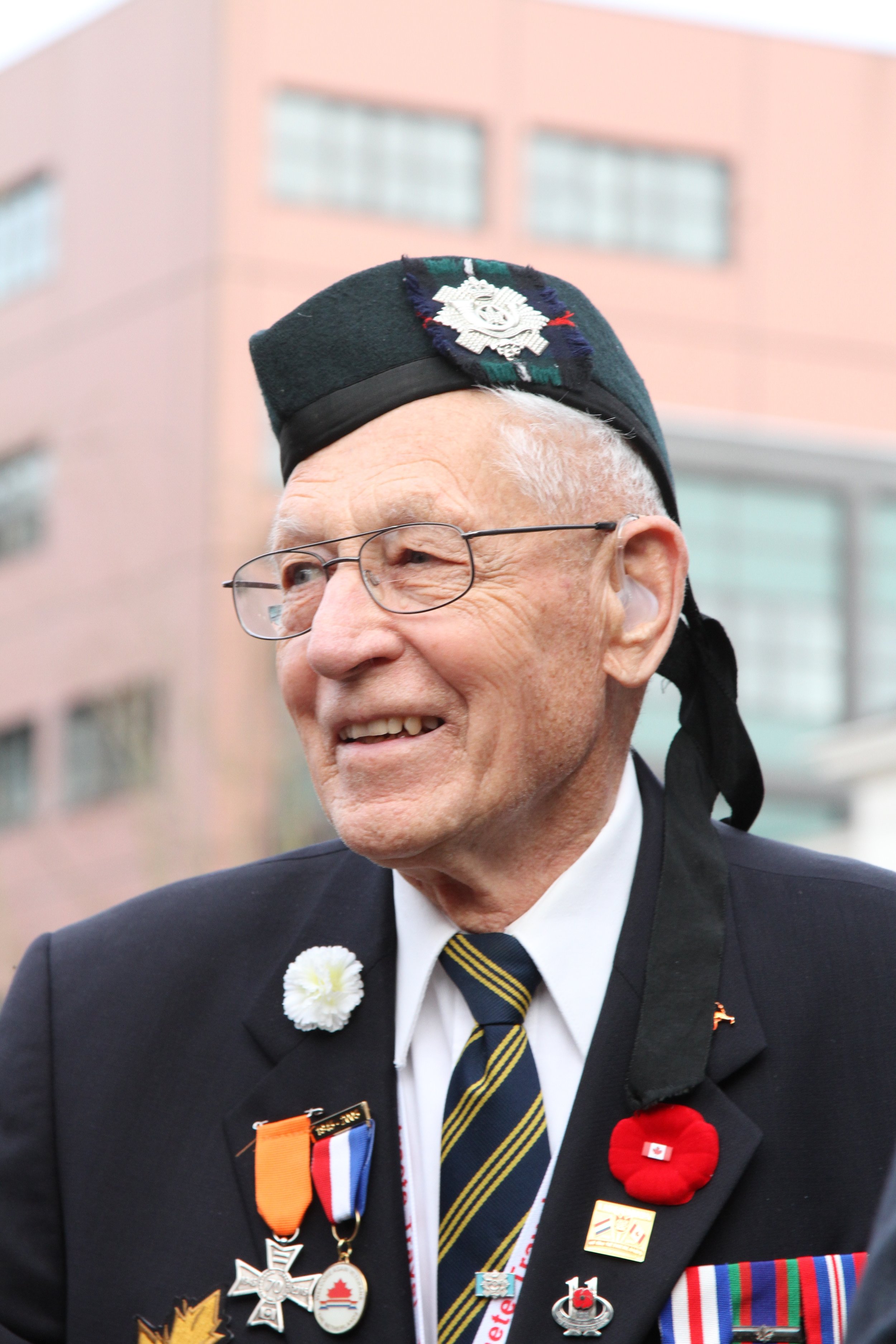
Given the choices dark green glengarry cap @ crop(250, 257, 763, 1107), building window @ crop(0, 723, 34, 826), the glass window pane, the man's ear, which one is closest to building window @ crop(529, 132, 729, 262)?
the glass window pane

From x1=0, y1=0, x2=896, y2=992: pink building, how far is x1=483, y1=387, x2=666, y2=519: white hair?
19.4 m

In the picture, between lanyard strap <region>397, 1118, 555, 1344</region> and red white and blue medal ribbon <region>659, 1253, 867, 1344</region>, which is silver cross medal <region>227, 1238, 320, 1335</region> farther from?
red white and blue medal ribbon <region>659, 1253, 867, 1344</region>

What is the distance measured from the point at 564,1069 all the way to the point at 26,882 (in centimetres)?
2338

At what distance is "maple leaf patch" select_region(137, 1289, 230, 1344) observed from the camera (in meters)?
2.54

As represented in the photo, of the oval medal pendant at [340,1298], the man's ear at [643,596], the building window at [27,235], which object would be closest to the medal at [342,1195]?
the oval medal pendant at [340,1298]

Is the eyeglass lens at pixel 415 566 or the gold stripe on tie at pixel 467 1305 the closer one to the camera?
the gold stripe on tie at pixel 467 1305

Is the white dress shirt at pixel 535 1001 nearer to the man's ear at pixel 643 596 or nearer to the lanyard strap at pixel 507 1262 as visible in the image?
the lanyard strap at pixel 507 1262

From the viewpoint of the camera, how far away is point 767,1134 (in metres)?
2.51

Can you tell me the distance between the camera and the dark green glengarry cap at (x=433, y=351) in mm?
2713

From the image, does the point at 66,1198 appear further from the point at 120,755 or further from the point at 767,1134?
the point at 120,755

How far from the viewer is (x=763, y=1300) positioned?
240 cm

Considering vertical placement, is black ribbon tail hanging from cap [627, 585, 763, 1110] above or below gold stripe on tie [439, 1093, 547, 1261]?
above

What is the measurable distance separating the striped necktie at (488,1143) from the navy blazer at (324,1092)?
63 millimetres

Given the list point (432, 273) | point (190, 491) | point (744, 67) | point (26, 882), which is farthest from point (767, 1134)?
point (744, 67)
